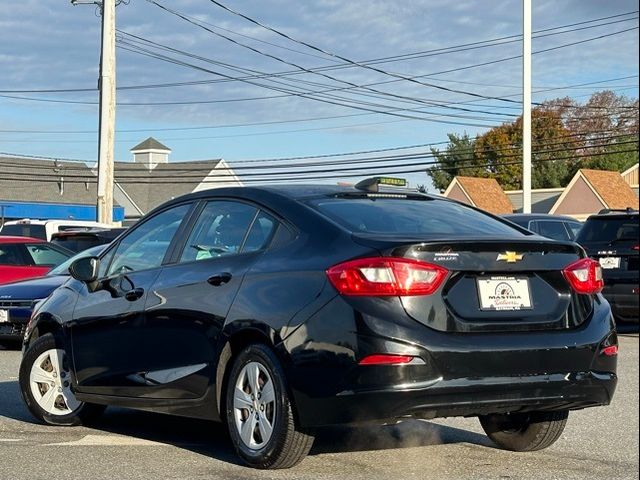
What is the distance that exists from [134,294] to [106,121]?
21055 mm

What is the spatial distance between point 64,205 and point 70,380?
33.4 metres

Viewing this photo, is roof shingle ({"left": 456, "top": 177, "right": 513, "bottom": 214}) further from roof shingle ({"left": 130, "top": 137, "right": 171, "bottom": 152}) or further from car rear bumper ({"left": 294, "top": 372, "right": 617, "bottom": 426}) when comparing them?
car rear bumper ({"left": 294, "top": 372, "right": 617, "bottom": 426})

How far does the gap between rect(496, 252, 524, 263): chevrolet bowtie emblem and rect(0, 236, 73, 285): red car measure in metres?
11.7

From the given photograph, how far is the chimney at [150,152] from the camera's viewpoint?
241 feet

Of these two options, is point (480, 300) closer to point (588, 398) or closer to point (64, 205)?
point (588, 398)

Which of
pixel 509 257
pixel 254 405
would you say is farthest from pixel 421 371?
pixel 254 405

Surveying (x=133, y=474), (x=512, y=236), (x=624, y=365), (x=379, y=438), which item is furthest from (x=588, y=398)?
(x=624, y=365)

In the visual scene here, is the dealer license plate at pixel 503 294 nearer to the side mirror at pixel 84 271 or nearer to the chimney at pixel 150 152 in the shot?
the side mirror at pixel 84 271

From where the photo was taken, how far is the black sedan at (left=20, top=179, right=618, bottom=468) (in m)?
5.68

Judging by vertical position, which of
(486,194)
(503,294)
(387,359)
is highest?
(486,194)

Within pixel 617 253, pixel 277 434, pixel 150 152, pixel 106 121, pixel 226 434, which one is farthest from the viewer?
pixel 150 152

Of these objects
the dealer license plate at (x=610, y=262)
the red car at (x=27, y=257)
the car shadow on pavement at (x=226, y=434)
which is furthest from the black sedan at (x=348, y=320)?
the red car at (x=27, y=257)

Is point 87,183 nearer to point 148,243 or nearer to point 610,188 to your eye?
point 610,188

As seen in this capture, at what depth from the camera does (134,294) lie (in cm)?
723
